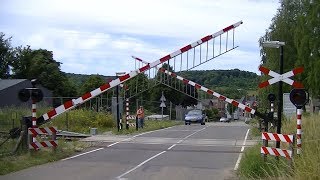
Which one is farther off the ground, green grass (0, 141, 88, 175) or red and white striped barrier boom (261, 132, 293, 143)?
red and white striped barrier boom (261, 132, 293, 143)

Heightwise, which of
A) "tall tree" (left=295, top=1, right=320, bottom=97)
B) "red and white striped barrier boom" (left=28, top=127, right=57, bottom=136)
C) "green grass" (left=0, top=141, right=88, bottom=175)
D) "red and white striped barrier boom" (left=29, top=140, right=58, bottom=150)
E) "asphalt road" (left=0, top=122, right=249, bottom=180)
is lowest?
"asphalt road" (left=0, top=122, right=249, bottom=180)

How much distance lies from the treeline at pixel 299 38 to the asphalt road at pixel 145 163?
20701 mm

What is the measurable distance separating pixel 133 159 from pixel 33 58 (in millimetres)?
66600

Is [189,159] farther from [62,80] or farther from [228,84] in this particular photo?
[228,84]

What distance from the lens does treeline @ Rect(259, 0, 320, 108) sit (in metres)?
40.4

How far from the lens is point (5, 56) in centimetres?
7781

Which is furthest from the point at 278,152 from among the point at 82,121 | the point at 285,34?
the point at 285,34

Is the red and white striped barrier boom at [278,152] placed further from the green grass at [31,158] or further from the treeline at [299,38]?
the treeline at [299,38]

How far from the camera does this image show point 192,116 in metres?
53.7

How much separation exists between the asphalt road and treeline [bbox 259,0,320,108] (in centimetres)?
2070

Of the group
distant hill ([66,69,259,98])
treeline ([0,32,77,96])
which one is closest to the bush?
treeline ([0,32,77,96])

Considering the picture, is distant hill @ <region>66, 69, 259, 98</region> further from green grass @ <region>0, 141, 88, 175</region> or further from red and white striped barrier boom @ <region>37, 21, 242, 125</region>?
green grass @ <region>0, 141, 88, 175</region>

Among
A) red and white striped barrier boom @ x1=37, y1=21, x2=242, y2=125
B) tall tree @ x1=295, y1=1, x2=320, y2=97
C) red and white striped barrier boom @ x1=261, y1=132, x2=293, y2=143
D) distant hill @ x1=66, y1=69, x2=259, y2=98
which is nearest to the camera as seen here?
red and white striped barrier boom @ x1=261, y1=132, x2=293, y2=143

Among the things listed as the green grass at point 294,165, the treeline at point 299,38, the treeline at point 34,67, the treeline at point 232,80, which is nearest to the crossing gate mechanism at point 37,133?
the green grass at point 294,165
